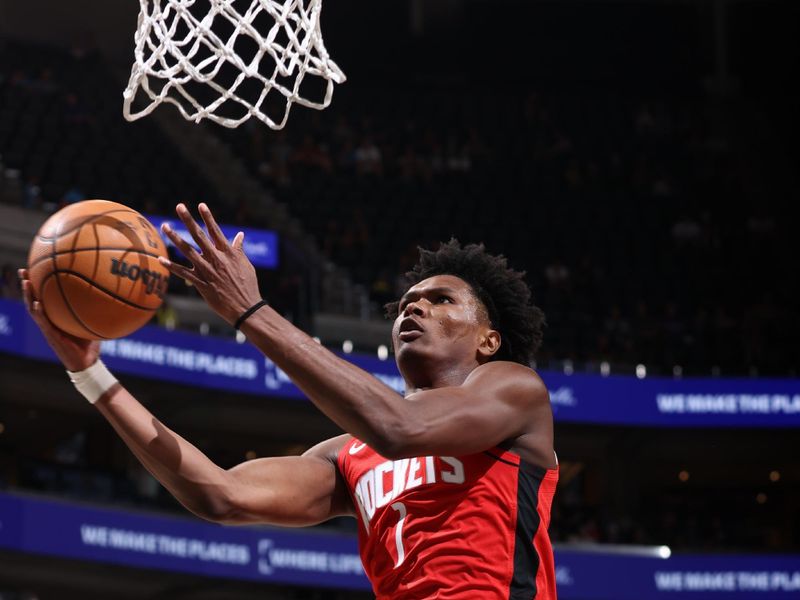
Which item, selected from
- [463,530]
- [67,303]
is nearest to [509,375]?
[463,530]

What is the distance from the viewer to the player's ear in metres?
3.02

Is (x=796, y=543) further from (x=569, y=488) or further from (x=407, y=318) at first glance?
(x=407, y=318)

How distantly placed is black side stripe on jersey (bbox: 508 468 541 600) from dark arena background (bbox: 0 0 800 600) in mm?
8726

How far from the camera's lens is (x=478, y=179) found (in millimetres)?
17234

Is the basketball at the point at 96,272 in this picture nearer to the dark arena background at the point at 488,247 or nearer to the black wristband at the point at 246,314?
the black wristband at the point at 246,314

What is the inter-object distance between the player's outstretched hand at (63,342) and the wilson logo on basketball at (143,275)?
0.18 meters

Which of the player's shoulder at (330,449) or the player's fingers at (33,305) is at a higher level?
the player's fingers at (33,305)

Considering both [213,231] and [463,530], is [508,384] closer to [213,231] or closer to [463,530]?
[463,530]

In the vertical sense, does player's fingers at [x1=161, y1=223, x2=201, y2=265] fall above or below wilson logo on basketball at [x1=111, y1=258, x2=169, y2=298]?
below

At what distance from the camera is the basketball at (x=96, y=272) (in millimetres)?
2701

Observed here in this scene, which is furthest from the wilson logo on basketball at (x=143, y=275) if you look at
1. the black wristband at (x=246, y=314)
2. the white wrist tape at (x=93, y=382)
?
the black wristband at (x=246, y=314)

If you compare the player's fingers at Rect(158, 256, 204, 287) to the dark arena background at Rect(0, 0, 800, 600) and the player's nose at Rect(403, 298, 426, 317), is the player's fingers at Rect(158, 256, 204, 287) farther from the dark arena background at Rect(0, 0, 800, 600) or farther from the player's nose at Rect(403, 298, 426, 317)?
the dark arena background at Rect(0, 0, 800, 600)

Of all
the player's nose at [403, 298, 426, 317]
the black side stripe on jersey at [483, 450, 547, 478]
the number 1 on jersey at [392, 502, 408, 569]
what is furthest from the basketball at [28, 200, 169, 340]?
the black side stripe on jersey at [483, 450, 547, 478]

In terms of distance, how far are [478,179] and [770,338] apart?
15.7 ft
